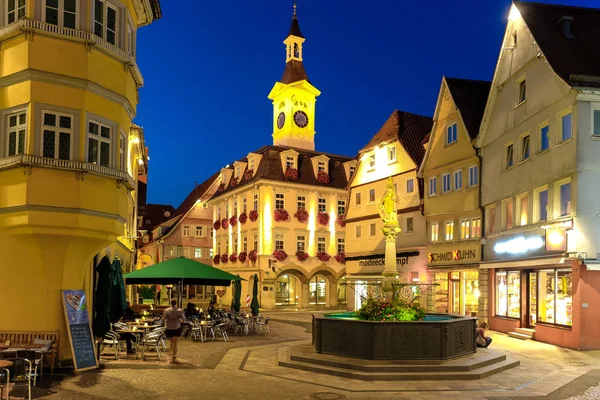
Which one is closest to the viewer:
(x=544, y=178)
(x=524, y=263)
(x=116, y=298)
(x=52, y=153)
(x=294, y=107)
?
(x=52, y=153)

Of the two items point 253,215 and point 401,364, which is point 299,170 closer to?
point 253,215

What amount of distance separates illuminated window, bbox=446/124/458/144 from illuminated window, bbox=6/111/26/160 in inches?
889

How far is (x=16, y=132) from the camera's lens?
15906mm

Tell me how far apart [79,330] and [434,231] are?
22483 millimetres

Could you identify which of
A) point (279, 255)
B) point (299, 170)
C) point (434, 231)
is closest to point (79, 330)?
point (434, 231)

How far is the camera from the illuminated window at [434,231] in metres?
34.2

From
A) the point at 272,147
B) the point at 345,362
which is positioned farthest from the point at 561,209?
the point at 272,147

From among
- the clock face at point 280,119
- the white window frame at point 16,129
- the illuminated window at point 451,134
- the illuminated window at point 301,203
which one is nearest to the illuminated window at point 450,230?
the illuminated window at point 451,134

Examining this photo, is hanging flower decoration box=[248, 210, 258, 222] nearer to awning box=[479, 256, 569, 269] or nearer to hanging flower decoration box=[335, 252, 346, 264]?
hanging flower decoration box=[335, 252, 346, 264]

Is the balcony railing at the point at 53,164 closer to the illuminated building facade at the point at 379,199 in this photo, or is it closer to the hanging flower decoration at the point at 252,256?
the illuminated building facade at the point at 379,199

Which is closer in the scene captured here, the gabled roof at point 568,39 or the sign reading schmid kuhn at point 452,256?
the gabled roof at point 568,39

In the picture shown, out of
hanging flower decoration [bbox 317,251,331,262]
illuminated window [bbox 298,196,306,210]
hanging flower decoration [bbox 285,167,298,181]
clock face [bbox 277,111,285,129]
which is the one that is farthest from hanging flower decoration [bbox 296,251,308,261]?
clock face [bbox 277,111,285,129]

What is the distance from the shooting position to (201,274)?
79.4 ft

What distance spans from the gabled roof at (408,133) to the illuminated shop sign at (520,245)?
35.4 feet
